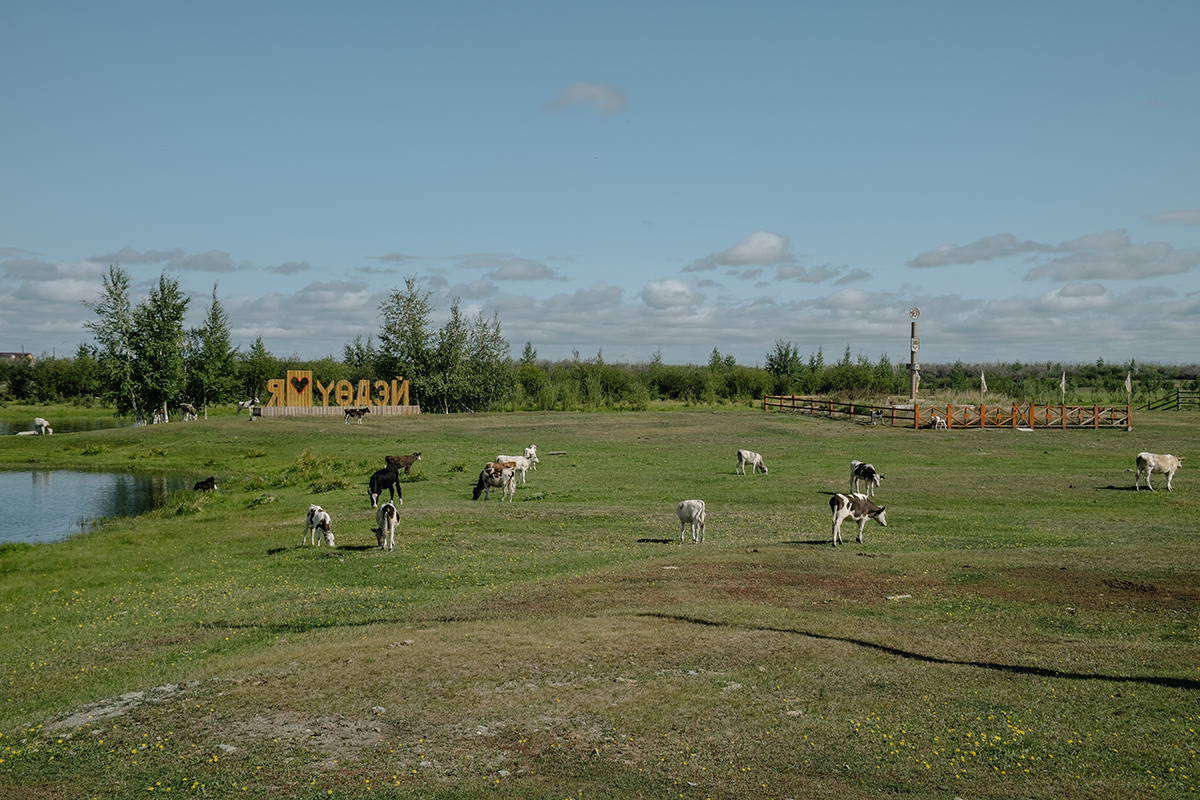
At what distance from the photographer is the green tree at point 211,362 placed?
76.1 meters

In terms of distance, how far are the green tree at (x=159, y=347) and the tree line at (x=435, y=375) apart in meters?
0.08

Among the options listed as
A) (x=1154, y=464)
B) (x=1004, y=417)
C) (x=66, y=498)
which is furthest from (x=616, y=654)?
(x=1004, y=417)

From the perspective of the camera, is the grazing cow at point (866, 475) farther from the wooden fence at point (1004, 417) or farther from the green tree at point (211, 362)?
the green tree at point (211, 362)

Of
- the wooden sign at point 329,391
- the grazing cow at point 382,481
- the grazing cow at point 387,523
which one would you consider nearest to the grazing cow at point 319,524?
the grazing cow at point 387,523

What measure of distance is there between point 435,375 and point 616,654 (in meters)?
76.9

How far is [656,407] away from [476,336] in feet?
71.9

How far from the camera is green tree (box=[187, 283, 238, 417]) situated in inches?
2995

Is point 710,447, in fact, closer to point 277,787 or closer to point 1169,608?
point 1169,608

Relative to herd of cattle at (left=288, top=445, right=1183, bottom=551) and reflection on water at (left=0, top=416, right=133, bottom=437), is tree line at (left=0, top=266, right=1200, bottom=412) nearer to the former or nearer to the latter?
reflection on water at (left=0, top=416, right=133, bottom=437)

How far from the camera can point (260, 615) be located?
1605 centimetres

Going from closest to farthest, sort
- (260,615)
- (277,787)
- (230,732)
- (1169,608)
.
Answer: (277,787) → (230,732) → (1169,608) → (260,615)

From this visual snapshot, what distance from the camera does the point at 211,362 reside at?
76250 millimetres

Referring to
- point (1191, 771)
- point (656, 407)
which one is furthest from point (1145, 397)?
point (1191, 771)

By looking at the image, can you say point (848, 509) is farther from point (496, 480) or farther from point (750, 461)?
point (750, 461)
